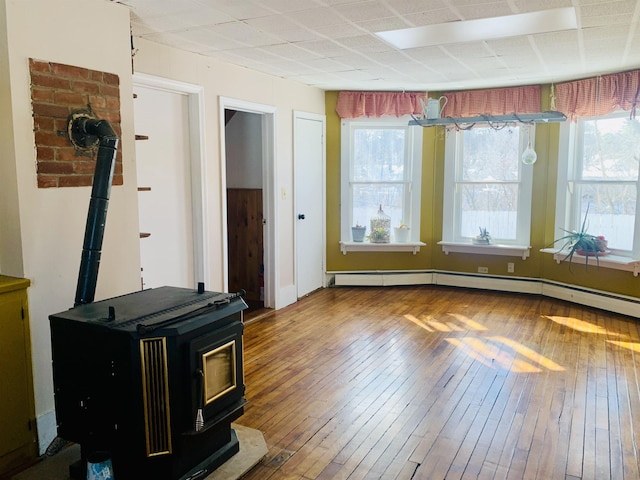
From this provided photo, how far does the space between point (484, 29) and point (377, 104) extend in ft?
7.91

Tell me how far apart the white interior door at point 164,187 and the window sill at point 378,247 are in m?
2.38

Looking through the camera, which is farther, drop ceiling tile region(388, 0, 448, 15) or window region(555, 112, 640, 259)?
window region(555, 112, 640, 259)

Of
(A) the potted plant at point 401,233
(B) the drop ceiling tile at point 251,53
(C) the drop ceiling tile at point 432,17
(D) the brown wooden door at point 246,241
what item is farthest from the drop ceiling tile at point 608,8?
(A) the potted plant at point 401,233

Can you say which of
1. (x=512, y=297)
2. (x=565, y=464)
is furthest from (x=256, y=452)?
(x=512, y=297)

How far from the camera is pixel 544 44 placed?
3.90 meters

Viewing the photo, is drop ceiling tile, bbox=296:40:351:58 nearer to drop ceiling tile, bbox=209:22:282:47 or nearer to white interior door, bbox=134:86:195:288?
drop ceiling tile, bbox=209:22:282:47

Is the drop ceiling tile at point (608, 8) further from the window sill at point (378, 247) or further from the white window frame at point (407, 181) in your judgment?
the window sill at point (378, 247)

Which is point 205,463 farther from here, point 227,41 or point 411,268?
point 411,268

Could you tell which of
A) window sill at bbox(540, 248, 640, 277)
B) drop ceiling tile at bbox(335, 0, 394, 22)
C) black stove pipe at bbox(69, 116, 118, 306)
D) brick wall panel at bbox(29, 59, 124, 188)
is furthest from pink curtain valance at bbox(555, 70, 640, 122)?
black stove pipe at bbox(69, 116, 118, 306)

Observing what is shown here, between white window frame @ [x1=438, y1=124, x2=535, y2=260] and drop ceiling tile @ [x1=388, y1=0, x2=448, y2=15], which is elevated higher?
drop ceiling tile @ [x1=388, y1=0, x2=448, y2=15]

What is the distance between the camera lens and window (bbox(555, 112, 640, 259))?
512cm

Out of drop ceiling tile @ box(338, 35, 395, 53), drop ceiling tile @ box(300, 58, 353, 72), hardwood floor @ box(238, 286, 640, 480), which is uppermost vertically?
drop ceiling tile @ box(300, 58, 353, 72)

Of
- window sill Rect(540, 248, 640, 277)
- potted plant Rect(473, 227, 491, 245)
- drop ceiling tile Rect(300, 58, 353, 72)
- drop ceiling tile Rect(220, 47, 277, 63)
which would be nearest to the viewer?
drop ceiling tile Rect(220, 47, 277, 63)

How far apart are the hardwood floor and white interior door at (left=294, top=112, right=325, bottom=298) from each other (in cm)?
66
